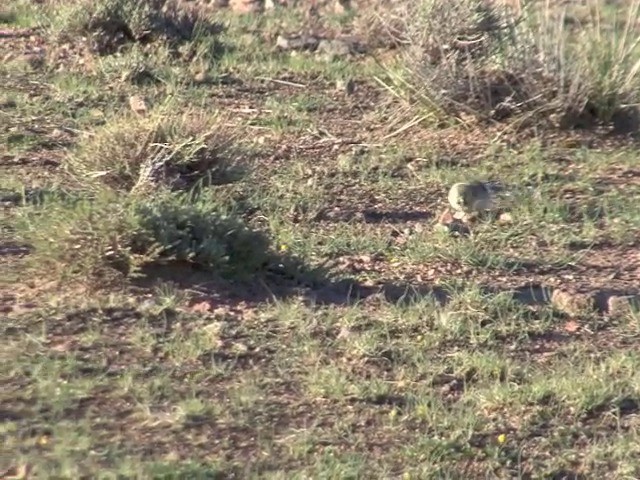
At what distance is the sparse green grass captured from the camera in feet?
14.7

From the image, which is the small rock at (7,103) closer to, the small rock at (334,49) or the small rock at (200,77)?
the small rock at (200,77)

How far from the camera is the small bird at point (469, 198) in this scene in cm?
713

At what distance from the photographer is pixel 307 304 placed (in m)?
5.56

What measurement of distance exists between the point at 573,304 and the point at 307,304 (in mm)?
1144

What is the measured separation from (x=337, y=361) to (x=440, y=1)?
4.01m

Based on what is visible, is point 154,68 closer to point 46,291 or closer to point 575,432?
point 46,291

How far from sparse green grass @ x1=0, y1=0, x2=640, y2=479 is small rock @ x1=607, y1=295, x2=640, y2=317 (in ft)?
0.17

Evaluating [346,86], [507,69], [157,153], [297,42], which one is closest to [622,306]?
[157,153]

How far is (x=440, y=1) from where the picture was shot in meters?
8.51

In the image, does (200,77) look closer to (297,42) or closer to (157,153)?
(297,42)

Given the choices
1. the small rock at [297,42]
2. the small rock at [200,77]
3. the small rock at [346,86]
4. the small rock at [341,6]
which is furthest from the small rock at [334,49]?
the small rock at [341,6]

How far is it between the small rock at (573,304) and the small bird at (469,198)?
140 cm

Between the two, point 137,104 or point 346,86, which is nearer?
point 137,104

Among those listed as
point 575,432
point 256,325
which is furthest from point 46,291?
point 575,432
